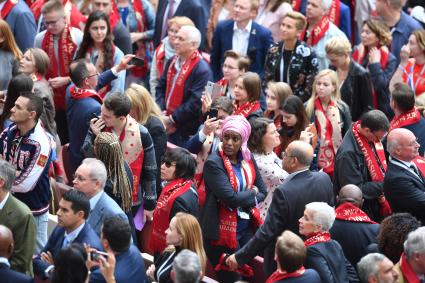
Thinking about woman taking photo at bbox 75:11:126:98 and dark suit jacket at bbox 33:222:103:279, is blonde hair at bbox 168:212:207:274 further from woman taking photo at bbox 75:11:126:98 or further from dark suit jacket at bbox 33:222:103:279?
woman taking photo at bbox 75:11:126:98

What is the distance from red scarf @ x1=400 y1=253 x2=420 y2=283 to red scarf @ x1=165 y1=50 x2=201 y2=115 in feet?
15.7

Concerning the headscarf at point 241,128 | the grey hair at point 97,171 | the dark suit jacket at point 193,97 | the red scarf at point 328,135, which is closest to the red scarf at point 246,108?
the red scarf at point 328,135

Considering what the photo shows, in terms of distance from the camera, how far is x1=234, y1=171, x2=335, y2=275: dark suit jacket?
328 inches

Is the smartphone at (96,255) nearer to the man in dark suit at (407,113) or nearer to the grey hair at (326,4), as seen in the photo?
the man in dark suit at (407,113)

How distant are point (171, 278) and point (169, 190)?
3.72ft

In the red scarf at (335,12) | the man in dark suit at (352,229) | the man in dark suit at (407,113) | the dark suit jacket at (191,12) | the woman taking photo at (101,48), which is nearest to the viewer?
the man in dark suit at (352,229)

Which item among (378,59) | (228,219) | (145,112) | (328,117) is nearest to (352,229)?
(228,219)

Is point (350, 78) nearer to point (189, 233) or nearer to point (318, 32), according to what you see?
point (318, 32)

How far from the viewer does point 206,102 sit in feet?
34.9

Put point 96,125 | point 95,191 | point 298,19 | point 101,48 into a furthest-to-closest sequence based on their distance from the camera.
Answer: point 298,19 → point 101,48 → point 96,125 → point 95,191

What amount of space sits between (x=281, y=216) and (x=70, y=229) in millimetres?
1660

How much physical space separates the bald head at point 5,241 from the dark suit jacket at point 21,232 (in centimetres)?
42

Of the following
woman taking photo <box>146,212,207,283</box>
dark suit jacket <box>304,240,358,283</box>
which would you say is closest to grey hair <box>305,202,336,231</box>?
dark suit jacket <box>304,240,358,283</box>

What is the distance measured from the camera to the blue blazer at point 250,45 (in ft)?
41.7
